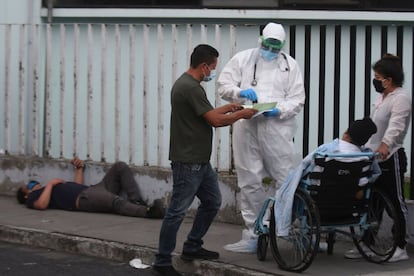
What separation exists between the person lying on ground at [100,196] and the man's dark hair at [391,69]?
2997 millimetres

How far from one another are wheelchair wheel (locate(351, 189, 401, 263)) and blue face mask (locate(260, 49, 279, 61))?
138cm

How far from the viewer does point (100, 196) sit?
10.2 metres

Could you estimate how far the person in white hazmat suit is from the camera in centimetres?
827

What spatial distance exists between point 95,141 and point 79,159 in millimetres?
263

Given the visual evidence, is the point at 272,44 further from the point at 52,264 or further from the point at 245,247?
the point at 52,264

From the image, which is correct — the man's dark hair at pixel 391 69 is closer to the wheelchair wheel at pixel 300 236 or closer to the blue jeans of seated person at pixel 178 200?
the wheelchair wheel at pixel 300 236

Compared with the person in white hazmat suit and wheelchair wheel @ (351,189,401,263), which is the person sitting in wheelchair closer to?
wheelchair wheel @ (351,189,401,263)

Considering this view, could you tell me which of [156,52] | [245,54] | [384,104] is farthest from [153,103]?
[384,104]

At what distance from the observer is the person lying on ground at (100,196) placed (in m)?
10.1

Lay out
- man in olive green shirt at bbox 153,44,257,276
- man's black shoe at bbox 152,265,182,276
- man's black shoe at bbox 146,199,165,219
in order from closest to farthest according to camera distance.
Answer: man in olive green shirt at bbox 153,44,257,276 < man's black shoe at bbox 152,265,182,276 < man's black shoe at bbox 146,199,165,219

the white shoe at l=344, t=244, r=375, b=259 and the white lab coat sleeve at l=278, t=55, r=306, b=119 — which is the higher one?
the white lab coat sleeve at l=278, t=55, r=306, b=119

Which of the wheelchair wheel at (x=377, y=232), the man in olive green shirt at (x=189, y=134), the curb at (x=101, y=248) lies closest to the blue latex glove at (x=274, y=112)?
the man in olive green shirt at (x=189, y=134)

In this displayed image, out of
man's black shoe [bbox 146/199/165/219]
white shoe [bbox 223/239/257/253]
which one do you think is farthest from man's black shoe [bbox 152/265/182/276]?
man's black shoe [bbox 146/199/165/219]

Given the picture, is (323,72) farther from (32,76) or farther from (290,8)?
(32,76)
